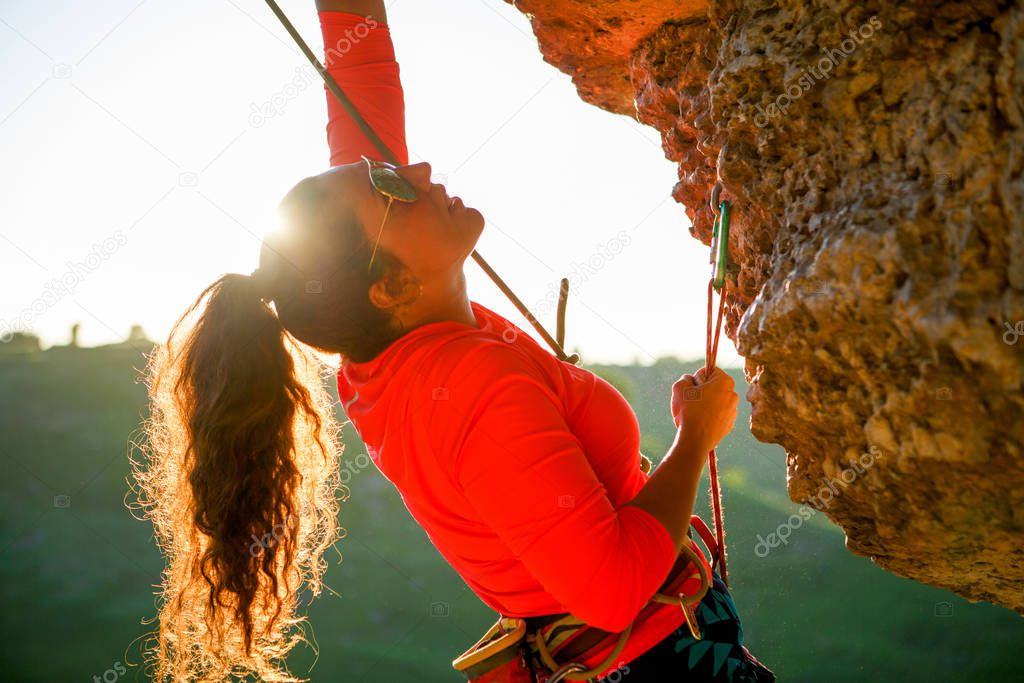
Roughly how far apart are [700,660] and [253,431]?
3.58 feet

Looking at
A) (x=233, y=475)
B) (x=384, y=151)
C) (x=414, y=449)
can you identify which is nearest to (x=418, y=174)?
(x=384, y=151)

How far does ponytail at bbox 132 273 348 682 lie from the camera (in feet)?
5.59

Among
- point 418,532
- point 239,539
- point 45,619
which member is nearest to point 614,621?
point 239,539

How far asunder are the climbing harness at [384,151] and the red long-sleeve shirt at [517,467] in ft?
0.70

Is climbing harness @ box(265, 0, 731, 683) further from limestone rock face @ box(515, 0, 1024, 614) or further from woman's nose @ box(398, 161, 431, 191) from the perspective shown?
woman's nose @ box(398, 161, 431, 191)

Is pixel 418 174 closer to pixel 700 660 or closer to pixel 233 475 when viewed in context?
pixel 233 475

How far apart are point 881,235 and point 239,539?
1513 mm

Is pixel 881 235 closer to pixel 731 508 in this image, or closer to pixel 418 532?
pixel 731 508

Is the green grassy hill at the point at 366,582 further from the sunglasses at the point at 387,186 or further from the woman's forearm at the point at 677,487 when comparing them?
the sunglasses at the point at 387,186

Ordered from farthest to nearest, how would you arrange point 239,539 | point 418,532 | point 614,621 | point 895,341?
point 418,532
point 239,539
point 614,621
point 895,341

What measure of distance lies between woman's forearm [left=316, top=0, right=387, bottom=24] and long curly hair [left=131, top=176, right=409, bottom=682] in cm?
72

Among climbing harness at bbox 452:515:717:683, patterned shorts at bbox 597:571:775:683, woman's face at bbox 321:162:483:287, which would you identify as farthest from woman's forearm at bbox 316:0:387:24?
patterned shorts at bbox 597:571:775:683

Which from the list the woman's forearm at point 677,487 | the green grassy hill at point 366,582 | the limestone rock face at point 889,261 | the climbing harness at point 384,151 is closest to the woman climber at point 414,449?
the woman's forearm at point 677,487

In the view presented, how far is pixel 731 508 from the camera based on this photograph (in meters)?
6.29
